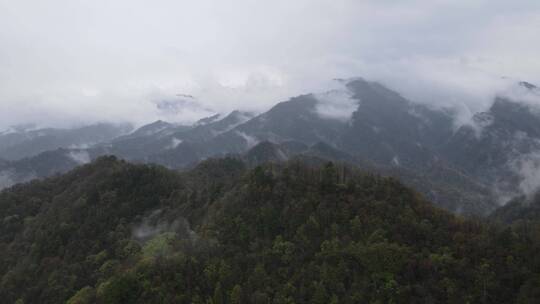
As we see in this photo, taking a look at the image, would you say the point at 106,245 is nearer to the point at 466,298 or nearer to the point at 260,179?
the point at 260,179

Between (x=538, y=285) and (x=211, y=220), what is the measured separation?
93.9m

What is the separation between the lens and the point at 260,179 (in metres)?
158

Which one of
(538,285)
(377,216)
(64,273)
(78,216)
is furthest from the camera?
(78,216)

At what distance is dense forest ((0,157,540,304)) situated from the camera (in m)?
116

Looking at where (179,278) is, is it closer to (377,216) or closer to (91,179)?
(377,216)

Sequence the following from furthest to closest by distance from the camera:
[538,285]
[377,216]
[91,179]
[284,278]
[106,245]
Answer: [91,179] → [106,245] → [377,216] → [284,278] → [538,285]

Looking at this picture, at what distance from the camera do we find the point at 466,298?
110875mm

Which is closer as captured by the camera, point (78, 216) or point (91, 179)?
point (78, 216)

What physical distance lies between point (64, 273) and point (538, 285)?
134718 mm

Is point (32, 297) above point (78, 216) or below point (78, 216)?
below

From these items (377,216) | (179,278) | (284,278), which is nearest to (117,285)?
(179,278)

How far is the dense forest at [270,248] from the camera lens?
116 meters

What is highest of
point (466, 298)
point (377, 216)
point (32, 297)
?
point (377, 216)

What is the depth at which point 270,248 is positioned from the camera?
133m
